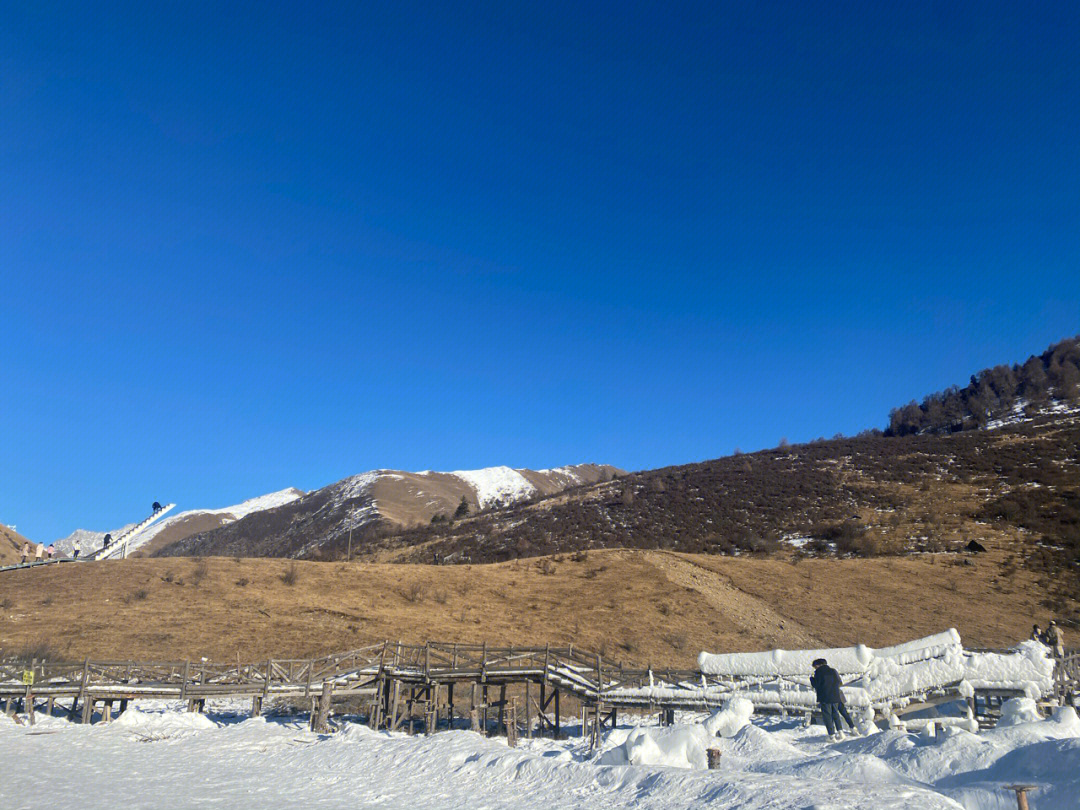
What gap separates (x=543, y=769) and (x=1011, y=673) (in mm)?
14343

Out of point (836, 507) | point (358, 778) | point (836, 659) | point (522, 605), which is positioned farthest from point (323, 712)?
point (836, 507)

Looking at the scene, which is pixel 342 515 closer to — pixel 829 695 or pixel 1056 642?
pixel 1056 642

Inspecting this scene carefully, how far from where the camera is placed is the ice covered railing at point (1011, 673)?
20.6 meters

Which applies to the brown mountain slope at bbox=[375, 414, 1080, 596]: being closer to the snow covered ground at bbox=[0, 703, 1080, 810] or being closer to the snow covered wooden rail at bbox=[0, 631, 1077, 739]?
the snow covered wooden rail at bbox=[0, 631, 1077, 739]

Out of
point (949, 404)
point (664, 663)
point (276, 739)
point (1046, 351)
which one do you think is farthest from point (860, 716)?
point (1046, 351)

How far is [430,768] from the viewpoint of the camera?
17.1m

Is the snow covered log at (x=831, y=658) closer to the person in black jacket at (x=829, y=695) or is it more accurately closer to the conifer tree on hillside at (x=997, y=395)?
the person in black jacket at (x=829, y=695)

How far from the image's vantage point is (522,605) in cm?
5144

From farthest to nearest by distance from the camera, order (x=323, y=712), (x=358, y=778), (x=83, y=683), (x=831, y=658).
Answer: (x=83, y=683), (x=323, y=712), (x=831, y=658), (x=358, y=778)

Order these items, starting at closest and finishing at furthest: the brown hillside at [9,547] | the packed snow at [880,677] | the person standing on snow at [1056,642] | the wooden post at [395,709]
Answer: the packed snow at [880,677], the person standing on snow at [1056,642], the wooden post at [395,709], the brown hillside at [9,547]

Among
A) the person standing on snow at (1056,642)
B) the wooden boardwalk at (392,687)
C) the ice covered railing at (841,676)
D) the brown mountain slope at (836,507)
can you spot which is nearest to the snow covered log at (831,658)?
the ice covered railing at (841,676)

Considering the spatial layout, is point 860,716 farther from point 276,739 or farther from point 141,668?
point 141,668

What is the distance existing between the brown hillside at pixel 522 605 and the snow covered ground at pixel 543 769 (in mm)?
19349

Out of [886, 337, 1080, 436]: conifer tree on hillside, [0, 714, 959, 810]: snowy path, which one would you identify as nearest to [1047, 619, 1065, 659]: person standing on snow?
[0, 714, 959, 810]: snowy path
